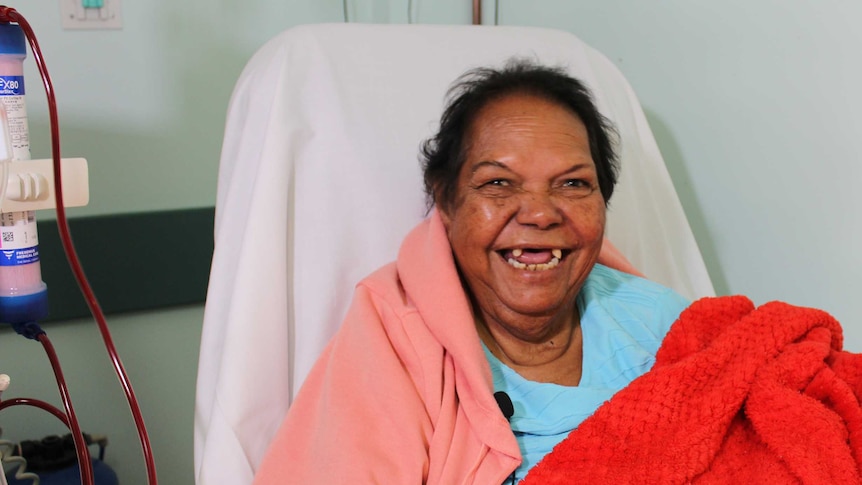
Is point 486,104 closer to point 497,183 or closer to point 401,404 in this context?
point 497,183

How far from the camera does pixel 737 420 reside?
3.72 ft

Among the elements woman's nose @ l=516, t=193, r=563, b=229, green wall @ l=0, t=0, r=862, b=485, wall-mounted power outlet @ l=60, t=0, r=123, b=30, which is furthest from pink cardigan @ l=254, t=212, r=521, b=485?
wall-mounted power outlet @ l=60, t=0, r=123, b=30

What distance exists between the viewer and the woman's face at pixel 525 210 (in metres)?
1.21

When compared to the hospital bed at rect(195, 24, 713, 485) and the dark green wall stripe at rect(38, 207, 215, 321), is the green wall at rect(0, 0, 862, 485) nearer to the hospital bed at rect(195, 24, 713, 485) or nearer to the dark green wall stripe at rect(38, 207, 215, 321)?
the dark green wall stripe at rect(38, 207, 215, 321)

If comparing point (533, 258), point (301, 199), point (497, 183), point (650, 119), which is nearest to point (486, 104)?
point (497, 183)

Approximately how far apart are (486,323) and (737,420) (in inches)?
15.1

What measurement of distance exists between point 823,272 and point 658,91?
0.54 m

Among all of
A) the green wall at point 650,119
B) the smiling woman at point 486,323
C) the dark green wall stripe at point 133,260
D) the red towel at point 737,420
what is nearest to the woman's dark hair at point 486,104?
the smiling woman at point 486,323

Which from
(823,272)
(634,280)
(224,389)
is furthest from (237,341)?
(823,272)

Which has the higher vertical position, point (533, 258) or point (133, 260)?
point (533, 258)

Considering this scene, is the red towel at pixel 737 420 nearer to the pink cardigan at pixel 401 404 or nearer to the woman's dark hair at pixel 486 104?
the pink cardigan at pixel 401 404

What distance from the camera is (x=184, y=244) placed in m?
1.93

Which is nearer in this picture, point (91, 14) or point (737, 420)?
point (737, 420)

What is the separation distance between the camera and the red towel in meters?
1.04
